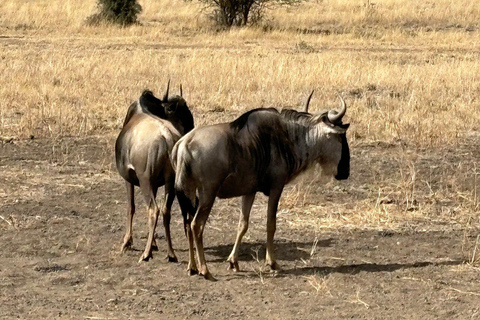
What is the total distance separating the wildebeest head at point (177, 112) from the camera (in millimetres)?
8555

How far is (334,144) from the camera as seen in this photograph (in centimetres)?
793

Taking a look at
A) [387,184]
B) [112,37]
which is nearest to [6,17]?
[112,37]

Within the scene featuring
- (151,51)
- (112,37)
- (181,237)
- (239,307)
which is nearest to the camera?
(239,307)

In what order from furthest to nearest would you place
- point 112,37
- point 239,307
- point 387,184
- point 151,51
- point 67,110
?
point 112,37
point 151,51
point 67,110
point 387,184
point 239,307

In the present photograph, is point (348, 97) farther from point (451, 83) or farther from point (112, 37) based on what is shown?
point (112, 37)

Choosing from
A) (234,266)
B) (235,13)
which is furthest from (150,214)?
(235,13)

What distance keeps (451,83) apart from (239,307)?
35.9ft

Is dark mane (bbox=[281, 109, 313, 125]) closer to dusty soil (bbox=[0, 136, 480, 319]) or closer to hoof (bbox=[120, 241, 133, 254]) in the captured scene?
dusty soil (bbox=[0, 136, 480, 319])

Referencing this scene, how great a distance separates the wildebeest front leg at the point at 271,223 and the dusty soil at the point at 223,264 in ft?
0.39

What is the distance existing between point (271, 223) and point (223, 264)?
0.56 m

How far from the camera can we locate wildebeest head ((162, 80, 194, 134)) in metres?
8.55

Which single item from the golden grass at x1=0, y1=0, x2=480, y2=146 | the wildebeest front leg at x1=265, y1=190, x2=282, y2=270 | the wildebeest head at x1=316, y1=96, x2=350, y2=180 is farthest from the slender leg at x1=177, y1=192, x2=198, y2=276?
the golden grass at x1=0, y1=0, x2=480, y2=146

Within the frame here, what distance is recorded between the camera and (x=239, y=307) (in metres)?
6.81

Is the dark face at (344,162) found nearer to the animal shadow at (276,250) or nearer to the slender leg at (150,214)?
the animal shadow at (276,250)
